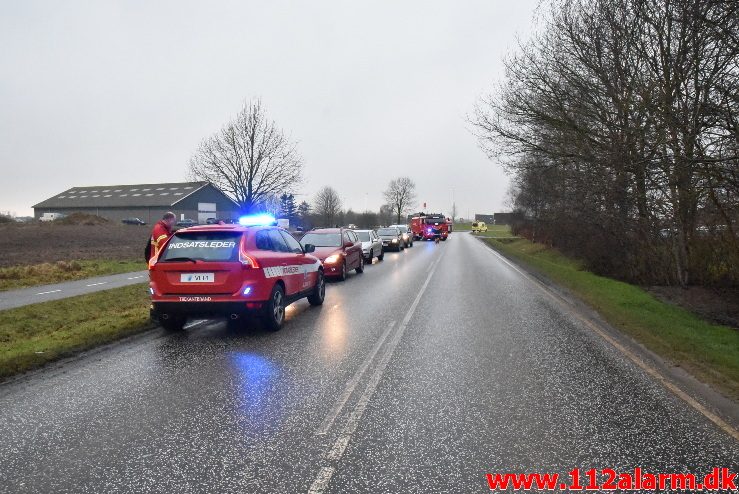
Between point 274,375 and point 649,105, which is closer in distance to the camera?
point 274,375

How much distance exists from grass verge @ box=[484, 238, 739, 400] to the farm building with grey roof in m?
65.0

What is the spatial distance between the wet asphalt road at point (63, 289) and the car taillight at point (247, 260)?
5979 millimetres

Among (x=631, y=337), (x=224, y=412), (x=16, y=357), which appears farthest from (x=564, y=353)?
(x=16, y=357)

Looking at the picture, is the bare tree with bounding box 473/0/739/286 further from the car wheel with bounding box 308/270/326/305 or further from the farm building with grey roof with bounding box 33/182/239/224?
the farm building with grey roof with bounding box 33/182/239/224

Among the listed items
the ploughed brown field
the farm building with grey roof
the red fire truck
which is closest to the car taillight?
the ploughed brown field

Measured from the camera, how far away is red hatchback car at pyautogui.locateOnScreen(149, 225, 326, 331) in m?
7.98

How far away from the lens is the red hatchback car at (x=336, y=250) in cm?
1594

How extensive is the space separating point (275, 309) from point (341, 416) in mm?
4254

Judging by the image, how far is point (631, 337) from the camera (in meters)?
8.03

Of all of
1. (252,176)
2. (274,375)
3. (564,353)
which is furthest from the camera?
(252,176)

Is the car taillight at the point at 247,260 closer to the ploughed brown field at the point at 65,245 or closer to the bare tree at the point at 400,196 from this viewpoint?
the ploughed brown field at the point at 65,245

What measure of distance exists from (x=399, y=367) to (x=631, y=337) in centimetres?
414

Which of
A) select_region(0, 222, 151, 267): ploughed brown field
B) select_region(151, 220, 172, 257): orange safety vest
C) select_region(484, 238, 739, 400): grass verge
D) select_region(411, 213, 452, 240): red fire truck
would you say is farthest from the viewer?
select_region(411, 213, 452, 240): red fire truck

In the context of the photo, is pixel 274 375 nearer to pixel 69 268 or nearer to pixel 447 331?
pixel 447 331
